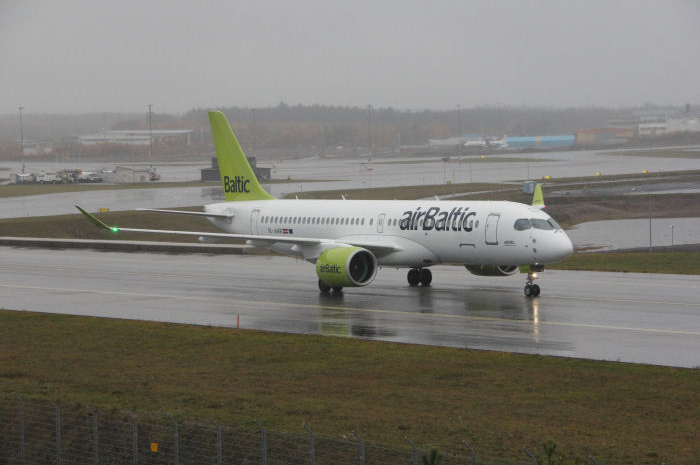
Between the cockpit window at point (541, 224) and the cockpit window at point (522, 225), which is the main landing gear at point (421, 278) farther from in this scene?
the cockpit window at point (541, 224)

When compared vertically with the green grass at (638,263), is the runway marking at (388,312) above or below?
above

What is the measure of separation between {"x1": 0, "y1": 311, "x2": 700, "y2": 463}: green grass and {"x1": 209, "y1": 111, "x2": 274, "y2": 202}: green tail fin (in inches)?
721

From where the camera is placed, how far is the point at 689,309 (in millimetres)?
33969

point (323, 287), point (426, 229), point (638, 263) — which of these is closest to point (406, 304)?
point (426, 229)

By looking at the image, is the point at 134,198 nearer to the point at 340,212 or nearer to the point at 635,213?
the point at 635,213

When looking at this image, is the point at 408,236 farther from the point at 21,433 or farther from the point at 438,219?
the point at 21,433

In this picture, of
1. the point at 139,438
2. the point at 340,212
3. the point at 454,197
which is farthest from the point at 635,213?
the point at 139,438

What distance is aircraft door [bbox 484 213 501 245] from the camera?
38.1 metres

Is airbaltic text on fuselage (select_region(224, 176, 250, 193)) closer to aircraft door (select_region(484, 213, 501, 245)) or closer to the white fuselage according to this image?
the white fuselage

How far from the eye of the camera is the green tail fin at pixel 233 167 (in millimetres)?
48562

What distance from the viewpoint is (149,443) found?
1914 centimetres

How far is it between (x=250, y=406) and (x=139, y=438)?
8.83 feet

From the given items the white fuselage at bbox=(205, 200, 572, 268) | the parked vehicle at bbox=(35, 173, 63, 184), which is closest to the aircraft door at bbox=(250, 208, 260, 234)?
the white fuselage at bbox=(205, 200, 572, 268)

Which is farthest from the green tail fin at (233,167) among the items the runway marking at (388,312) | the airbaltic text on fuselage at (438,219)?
the airbaltic text on fuselage at (438,219)
